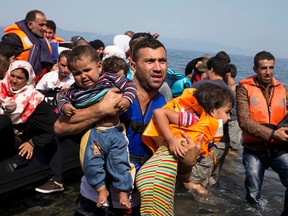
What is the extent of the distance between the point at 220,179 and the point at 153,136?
4.93 metres

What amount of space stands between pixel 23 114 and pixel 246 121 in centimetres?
285

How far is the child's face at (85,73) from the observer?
2357 millimetres

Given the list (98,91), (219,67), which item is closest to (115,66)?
(219,67)

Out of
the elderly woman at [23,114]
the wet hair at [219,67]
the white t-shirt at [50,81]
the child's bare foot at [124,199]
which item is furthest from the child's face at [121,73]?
the child's bare foot at [124,199]

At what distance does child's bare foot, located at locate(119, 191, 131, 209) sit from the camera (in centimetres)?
223

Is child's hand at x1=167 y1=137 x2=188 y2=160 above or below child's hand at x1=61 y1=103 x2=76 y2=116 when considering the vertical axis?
below

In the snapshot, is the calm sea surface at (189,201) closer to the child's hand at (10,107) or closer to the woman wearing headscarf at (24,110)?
the woman wearing headscarf at (24,110)

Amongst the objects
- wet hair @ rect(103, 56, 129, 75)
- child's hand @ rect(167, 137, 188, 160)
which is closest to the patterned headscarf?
wet hair @ rect(103, 56, 129, 75)

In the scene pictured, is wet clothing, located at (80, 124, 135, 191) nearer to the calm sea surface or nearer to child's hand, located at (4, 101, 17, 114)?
child's hand, located at (4, 101, 17, 114)

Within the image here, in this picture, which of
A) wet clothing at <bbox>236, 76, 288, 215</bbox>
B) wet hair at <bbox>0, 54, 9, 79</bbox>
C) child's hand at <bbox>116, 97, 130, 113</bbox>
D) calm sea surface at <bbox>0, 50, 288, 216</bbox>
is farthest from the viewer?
calm sea surface at <bbox>0, 50, 288, 216</bbox>

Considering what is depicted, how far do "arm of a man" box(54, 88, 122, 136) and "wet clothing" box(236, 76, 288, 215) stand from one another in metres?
2.67

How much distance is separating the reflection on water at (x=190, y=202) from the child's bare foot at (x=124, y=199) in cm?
264

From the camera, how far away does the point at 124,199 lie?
2.24m

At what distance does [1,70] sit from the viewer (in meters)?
3.92
